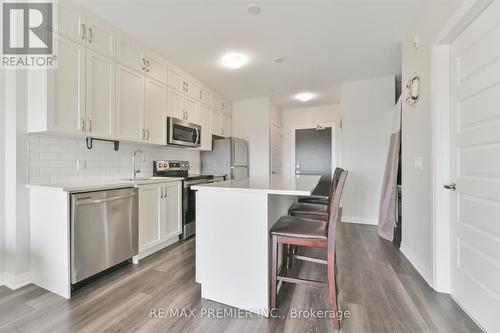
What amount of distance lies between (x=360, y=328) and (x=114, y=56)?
332 centimetres

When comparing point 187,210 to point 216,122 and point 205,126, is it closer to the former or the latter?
point 205,126

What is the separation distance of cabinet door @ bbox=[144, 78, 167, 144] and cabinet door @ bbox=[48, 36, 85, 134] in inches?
30.5

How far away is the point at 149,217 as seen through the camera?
2.60 meters

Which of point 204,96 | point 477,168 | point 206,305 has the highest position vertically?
point 204,96

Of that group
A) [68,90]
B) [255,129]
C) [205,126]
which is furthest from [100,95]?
[255,129]

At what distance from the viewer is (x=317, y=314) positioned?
1.59 metres

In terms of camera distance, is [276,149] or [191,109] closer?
[191,109]

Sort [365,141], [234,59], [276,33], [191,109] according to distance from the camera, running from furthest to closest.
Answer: [365,141] → [191,109] → [234,59] → [276,33]

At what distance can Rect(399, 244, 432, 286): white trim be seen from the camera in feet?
6.50

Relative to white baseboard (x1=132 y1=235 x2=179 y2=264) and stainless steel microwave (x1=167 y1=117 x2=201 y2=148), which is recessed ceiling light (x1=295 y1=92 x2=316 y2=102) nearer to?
stainless steel microwave (x1=167 y1=117 x2=201 y2=148)

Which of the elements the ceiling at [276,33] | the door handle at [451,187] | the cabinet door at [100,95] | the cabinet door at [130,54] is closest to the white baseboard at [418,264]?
the door handle at [451,187]

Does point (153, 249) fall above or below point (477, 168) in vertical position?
below

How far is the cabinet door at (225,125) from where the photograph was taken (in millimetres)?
4800

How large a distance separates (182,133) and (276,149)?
8.82ft
